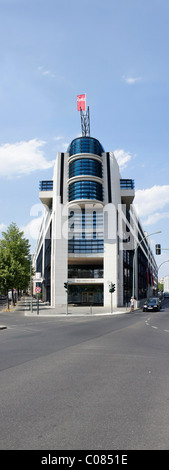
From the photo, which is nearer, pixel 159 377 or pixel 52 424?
pixel 52 424

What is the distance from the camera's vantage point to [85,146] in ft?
177

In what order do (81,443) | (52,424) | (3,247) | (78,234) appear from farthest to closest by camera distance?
(78,234) → (3,247) → (52,424) → (81,443)

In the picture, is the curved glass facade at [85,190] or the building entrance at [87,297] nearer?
the curved glass facade at [85,190]

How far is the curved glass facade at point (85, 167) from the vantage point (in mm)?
52678

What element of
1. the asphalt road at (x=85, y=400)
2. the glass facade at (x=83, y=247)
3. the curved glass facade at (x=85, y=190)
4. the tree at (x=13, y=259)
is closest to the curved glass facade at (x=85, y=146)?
the curved glass facade at (x=85, y=190)

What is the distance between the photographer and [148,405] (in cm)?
500

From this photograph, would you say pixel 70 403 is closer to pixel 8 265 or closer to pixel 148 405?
pixel 148 405

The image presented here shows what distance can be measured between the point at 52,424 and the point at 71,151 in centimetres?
5340

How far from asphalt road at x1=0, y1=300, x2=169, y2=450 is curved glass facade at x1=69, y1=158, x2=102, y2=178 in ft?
146

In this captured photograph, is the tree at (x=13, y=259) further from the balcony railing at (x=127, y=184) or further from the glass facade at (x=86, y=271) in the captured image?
the balcony railing at (x=127, y=184)

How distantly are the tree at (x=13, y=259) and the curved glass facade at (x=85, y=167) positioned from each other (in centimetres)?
1286

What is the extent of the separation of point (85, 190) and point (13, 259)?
16.2m

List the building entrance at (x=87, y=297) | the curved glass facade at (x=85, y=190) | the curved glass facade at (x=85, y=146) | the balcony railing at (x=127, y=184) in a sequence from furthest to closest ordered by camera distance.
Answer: the balcony railing at (x=127, y=184) → the building entrance at (x=87, y=297) → the curved glass facade at (x=85, y=146) → the curved glass facade at (x=85, y=190)

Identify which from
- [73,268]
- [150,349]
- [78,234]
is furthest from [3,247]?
[150,349]
